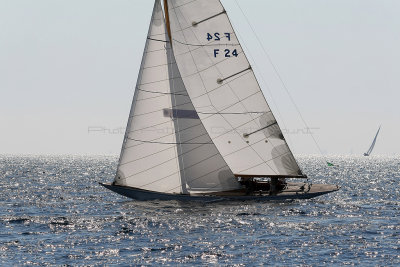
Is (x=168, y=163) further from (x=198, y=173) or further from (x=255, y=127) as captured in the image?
(x=255, y=127)

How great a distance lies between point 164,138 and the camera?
40156mm

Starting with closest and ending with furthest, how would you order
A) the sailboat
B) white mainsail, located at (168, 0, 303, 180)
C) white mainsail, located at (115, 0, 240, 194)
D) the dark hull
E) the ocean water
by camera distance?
the ocean water < white mainsail, located at (115, 0, 240, 194) < the sailboat < the dark hull < white mainsail, located at (168, 0, 303, 180)

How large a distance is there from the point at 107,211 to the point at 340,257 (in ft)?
63.1

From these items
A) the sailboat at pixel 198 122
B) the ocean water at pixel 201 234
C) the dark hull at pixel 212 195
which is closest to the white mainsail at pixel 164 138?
the sailboat at pixel 198 122

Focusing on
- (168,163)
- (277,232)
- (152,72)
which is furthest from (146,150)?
(277,232)

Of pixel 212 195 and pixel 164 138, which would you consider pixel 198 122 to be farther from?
pixel 212 195

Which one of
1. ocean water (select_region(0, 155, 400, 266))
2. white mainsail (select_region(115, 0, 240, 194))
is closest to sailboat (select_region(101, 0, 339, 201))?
white mainsail (select_region(115, 0, 240, 194))

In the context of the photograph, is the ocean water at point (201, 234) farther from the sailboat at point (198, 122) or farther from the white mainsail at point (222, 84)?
the white mainsail at point (222, 84)

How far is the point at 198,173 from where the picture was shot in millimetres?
41000

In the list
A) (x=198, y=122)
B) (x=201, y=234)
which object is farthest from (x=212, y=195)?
(x=201, y=234)

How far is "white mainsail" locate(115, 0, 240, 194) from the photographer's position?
39656mm

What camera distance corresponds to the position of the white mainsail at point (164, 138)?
39656 millimetres

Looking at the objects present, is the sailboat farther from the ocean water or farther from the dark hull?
the ocean water

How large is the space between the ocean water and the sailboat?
1.47m
